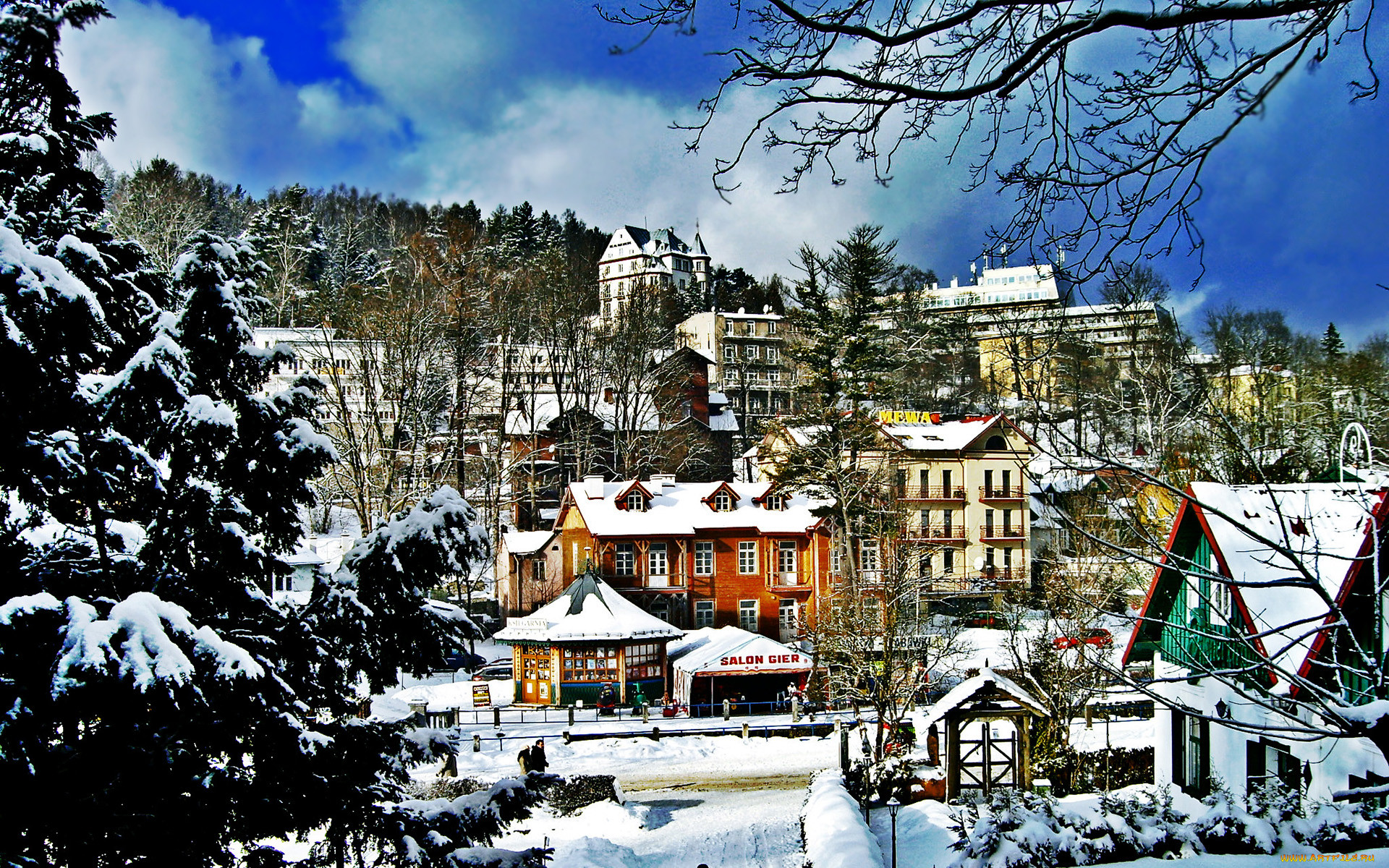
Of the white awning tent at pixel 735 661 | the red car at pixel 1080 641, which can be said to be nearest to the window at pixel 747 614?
the white awning tent at pixel 735 661

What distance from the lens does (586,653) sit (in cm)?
2898

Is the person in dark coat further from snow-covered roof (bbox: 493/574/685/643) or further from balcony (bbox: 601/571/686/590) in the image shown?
balcony (bbox: 601/571/686/590)

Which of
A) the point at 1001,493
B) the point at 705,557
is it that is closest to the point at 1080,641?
the point at 705,557

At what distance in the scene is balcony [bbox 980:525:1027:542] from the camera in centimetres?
4356

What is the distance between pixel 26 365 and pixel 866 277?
102 ft

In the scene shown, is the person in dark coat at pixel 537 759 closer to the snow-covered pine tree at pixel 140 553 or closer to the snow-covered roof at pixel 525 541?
the snow-covered pine tree at pixel 140 553

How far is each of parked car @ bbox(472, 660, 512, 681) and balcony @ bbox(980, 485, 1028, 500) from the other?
22910mm

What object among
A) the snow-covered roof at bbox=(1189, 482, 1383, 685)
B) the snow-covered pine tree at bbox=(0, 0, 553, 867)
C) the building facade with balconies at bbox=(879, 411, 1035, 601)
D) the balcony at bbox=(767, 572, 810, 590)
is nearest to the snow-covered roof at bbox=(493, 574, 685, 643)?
the balcony at bbox=(767, 572, 810, 590)

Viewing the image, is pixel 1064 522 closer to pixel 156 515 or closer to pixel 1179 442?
pixel 156 515

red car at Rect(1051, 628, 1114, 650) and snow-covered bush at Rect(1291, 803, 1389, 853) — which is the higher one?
snow-covered bush at Rect(1291, 803, 1389, 853)

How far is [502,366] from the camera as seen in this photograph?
1847 inches

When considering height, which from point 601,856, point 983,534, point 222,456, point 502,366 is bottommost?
point 601,856

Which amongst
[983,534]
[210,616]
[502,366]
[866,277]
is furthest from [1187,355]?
[502,366]

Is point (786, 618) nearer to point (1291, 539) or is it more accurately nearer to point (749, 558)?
point (749, 558)
